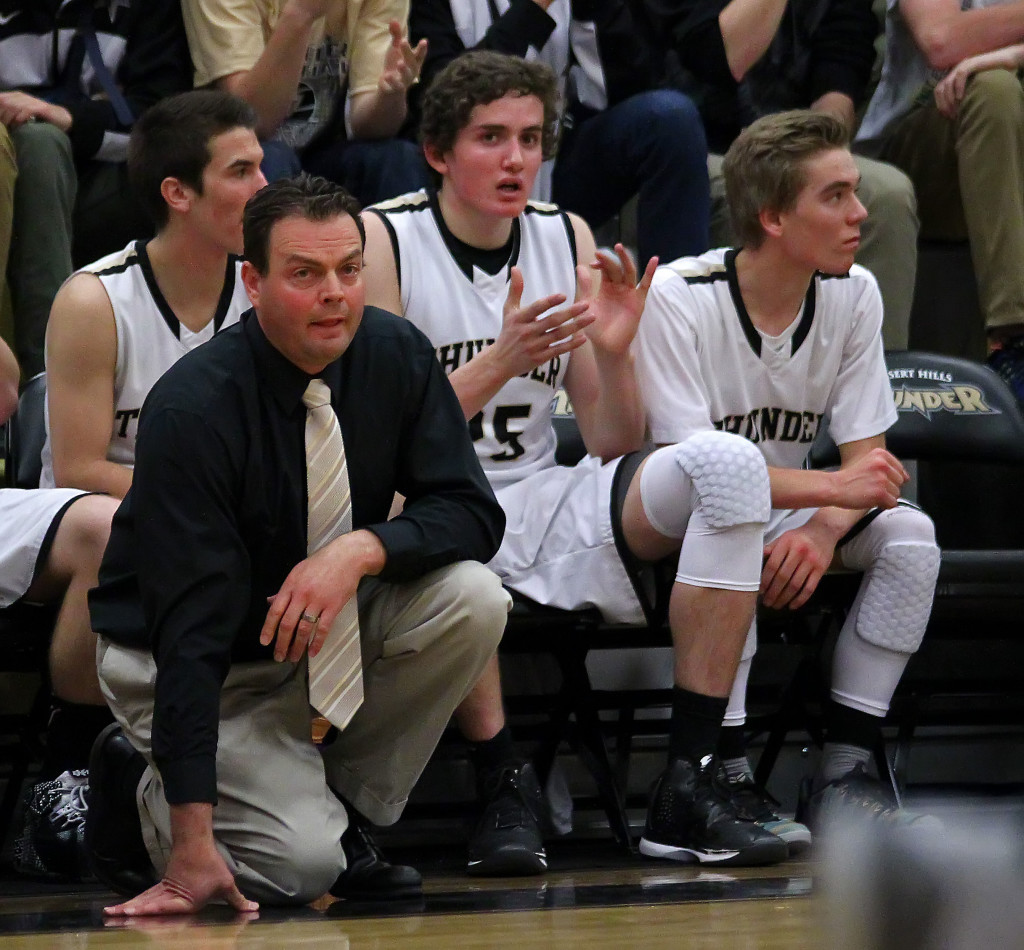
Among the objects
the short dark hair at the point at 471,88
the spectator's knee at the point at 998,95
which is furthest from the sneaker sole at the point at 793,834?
the spectator's knee at the point at 998,95

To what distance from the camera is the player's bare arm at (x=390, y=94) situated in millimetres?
3834

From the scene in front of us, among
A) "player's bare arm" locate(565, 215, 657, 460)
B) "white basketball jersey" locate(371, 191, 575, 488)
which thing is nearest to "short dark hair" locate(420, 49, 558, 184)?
"white basketball jersey" locate(371, 191, 575, 488)

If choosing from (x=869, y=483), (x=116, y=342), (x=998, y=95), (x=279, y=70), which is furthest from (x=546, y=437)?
(x=998, y=95)

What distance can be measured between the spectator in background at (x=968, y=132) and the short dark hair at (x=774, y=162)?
112cm

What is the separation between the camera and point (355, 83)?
168 inches

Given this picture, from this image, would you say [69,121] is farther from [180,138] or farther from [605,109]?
[605,109]

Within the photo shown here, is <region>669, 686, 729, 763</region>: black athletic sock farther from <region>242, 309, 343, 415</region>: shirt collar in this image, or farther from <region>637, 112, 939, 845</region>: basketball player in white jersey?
<region>242, 309, 343, 415</region>: shirt collar

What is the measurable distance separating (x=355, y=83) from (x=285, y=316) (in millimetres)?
1895

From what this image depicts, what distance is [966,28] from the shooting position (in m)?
4.64

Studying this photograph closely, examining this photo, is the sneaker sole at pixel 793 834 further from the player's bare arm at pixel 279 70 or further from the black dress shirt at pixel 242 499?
the player's bare arm at pixel 279 70

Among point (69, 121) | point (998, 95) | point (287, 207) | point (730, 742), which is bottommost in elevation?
point (730, 742)

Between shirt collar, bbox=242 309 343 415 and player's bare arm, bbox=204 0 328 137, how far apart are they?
158cm

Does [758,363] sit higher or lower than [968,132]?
lower

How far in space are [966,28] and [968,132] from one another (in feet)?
1.14
